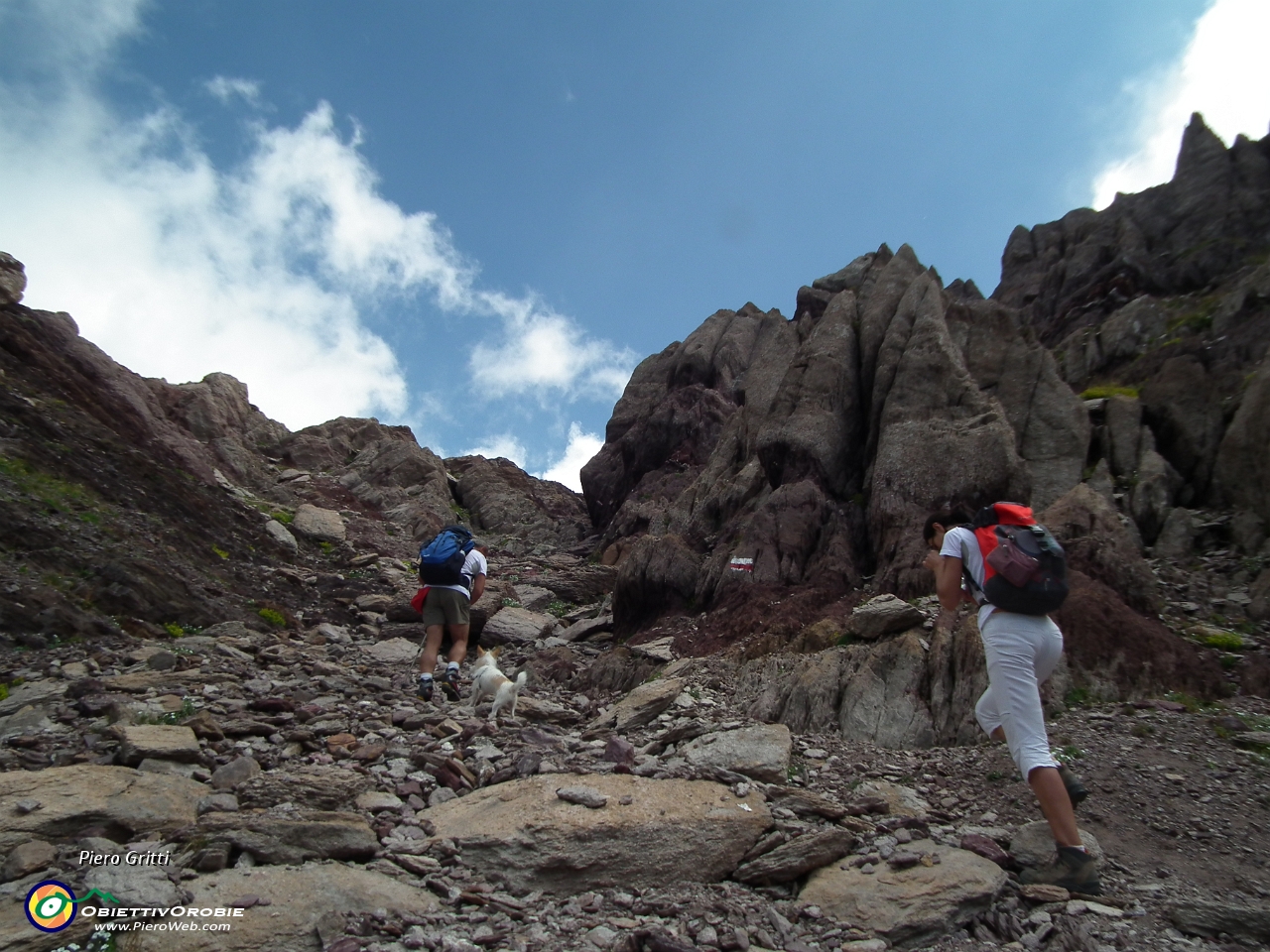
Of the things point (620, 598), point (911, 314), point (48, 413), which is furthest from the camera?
point (911, 314)

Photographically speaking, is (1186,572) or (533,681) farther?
(1186,572)

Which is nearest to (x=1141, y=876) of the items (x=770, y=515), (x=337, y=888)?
(x=337, y=888)

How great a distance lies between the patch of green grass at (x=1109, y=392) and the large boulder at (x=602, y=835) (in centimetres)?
2600

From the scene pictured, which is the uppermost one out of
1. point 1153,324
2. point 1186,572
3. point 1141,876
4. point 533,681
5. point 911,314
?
point 1153,324

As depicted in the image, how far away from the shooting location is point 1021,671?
586cm

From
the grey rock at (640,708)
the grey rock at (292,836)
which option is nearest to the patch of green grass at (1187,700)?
the grey rock at (640,708)

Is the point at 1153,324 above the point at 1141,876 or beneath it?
above

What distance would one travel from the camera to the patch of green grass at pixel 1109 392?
26.3 metres

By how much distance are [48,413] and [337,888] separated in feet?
68.6

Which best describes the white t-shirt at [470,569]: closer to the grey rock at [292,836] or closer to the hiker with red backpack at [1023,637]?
the grey rock at [292,836]

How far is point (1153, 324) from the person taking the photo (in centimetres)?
3744

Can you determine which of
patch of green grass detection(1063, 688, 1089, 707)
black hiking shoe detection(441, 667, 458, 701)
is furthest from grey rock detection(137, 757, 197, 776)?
patch of green grass detection(1063, 688, 1089, 707)

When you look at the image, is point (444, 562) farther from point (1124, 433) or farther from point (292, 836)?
point (1124, 433)

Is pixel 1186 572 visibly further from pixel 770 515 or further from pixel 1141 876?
pixel 1141 876
